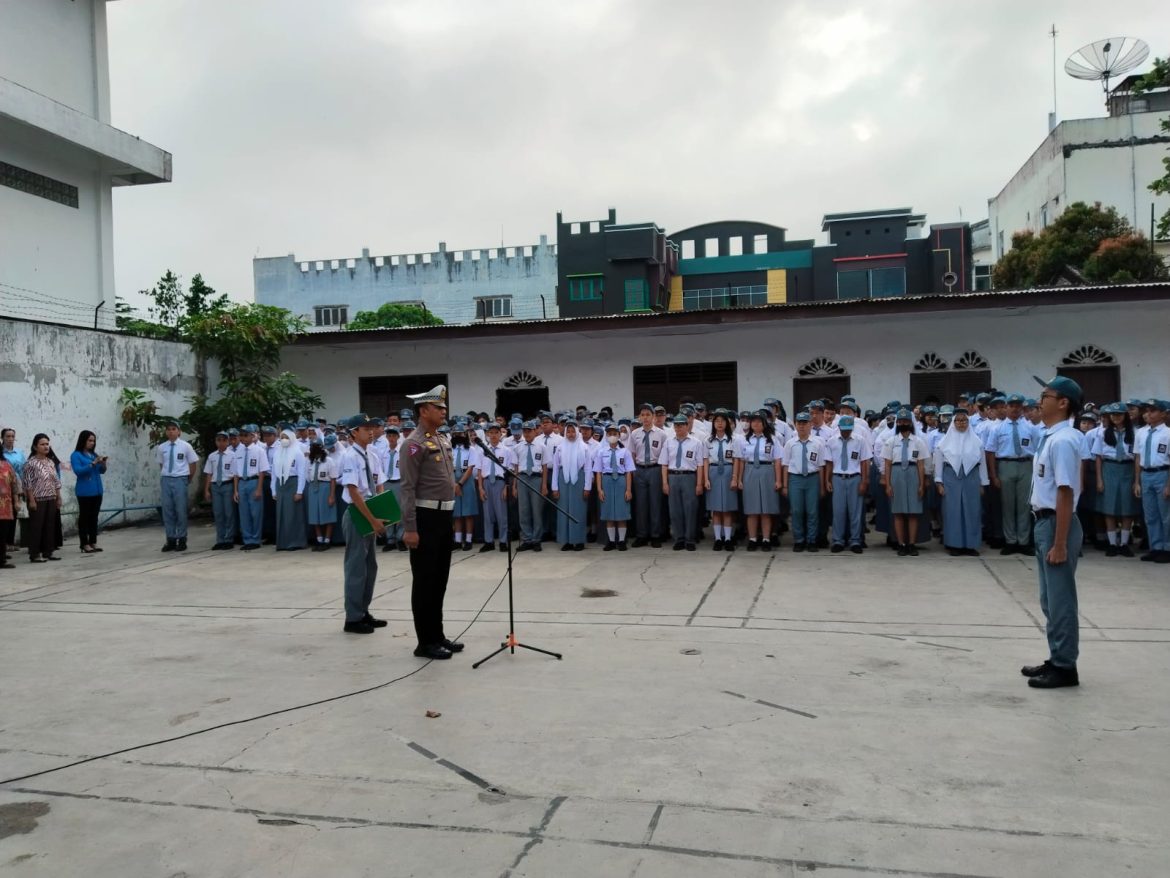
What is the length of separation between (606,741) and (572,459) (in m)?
7.45

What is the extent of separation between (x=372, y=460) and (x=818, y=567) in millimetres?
5090

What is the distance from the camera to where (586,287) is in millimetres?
44156

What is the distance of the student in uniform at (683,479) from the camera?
11.4 m

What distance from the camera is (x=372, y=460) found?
7.86 meters

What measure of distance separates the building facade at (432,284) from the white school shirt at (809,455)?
35.2 metres

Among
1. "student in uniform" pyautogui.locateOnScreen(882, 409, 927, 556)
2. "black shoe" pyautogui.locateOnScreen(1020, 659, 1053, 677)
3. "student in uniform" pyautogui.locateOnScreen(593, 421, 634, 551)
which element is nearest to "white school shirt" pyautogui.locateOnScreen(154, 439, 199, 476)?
"student in uniform" pyautogui.locateOnScreen(593, 421, 634, 551)

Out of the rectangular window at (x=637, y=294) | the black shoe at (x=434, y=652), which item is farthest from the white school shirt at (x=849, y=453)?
the rectangular window at (x=637, y=294)

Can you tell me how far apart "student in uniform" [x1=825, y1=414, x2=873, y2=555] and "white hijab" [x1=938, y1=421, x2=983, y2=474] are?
95cm

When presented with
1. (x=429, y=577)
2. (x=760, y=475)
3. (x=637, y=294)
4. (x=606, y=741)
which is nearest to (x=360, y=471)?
(x=429, y=577)

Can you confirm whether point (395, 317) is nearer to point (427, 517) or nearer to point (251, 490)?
point (251, 490)

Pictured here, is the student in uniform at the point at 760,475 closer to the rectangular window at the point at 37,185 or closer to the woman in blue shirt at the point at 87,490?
the woman in blue shirt at the point at 87,490

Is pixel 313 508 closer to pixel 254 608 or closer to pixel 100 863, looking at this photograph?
pixel 254 608

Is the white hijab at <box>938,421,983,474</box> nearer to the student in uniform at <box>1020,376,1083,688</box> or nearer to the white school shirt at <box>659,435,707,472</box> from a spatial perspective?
the white school shirt at <box>659,435,707,472</box>

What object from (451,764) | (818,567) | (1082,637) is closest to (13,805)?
(451,764)
